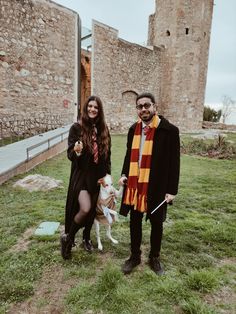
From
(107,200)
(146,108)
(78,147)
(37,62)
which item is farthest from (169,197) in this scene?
(37,62)

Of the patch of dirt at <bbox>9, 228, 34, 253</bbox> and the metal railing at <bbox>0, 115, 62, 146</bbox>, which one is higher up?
the metal railing at <bbox>0, 115, 62, 146</bbox>

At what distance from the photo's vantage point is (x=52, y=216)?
152 inches

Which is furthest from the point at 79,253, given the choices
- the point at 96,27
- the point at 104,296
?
the point at 96,27

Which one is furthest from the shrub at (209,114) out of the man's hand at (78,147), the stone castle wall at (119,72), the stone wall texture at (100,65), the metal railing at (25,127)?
the man's hand at (78,147)

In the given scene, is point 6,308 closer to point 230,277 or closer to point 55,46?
point 230,277

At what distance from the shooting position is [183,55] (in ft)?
59.6

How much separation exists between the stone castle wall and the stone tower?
853 millimetres

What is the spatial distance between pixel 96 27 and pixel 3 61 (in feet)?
21.5

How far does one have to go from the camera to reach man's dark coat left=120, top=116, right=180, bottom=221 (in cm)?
252

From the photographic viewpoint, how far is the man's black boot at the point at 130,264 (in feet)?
8.55

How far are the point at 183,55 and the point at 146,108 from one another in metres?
17.4

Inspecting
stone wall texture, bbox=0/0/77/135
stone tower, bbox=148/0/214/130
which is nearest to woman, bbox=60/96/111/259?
stone wall texture, bbox=0/0/77/135

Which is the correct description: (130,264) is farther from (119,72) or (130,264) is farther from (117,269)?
(119,72)

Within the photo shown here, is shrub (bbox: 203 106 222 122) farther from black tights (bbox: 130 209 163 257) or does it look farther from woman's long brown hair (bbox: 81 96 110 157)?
black tights (bbox: 130 209 163 257)
